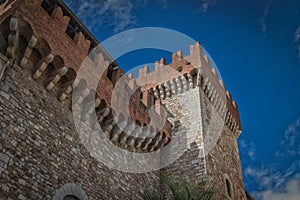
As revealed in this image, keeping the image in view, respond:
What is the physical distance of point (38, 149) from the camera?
23.0 ft

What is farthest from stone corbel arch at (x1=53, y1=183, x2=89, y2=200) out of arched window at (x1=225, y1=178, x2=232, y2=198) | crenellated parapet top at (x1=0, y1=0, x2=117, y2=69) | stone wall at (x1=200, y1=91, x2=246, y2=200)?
arched window at (x1=225, y1=178, x2=232, y2=198)

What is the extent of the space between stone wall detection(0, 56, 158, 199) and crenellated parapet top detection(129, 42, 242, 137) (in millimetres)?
6089

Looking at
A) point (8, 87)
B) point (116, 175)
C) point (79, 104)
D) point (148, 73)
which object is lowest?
point (116, 175)

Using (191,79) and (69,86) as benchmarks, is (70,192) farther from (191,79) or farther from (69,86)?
(191,79)

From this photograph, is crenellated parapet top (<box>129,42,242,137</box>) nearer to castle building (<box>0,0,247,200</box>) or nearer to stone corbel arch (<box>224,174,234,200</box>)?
castle building (<box>0,0,247,200</box>)

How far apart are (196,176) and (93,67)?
5409 mm

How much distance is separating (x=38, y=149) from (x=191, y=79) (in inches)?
335

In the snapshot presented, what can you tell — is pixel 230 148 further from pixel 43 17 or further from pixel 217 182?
pixel 43 17

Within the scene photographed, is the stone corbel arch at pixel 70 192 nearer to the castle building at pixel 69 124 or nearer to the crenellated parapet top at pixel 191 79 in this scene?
the castle building at pixel 69 124

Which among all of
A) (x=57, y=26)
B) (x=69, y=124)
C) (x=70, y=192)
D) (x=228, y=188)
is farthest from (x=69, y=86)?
(x=228, y=188)

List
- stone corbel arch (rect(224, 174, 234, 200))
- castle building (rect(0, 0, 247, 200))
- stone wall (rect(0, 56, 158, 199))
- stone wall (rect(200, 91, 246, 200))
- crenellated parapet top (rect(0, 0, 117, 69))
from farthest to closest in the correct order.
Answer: stone corbel arch (rect(224, 174, 234, 200)) → stone wall (rect(200, 91, 246, 200)) → crenellated parapet top (rect(0, 0, 117, 69)) → castle building (rect(0, 0, 247, 200)) → stone wall (rect(0, 56, 158, 199))

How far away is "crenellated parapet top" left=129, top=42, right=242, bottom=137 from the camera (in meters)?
14.2

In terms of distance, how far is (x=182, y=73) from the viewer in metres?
14.4

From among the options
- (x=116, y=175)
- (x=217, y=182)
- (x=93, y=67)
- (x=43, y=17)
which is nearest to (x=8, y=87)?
(x=43, y=17)
